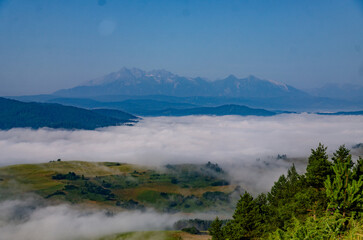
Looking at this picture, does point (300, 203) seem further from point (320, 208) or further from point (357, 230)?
point (357, 230)

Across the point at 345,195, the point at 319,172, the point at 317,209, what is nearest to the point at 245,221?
the point at 319,172

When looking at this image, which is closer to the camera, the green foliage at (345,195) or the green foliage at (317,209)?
the green foliage at (317,209)

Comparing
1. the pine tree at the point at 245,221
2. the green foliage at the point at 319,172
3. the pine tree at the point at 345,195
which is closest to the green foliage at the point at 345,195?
the pine tree at the point at 345,195

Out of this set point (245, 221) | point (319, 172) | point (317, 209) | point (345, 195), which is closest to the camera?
point (345, 195)

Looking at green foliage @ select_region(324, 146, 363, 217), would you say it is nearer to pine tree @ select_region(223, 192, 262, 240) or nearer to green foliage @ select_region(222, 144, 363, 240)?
green foliage @ select_region(222, 144, 363, 240)

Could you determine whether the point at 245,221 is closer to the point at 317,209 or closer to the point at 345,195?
the point at 317,209

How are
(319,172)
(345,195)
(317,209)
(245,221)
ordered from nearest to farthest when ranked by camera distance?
(345,195)
(317,209)
(319,172)
(245,221)

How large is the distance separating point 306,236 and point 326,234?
79.1 inches

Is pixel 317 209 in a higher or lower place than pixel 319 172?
lower

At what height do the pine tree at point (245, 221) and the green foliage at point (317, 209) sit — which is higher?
the green foliage at point (317, 209)

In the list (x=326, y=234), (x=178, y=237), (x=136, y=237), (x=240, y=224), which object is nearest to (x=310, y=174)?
(x=240, y=224)

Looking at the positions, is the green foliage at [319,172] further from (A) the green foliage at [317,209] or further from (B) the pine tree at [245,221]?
(B) the pine tree at [245,221]

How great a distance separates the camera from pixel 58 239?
18150 cm

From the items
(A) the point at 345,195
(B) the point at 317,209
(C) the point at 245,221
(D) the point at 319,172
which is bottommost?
(C) the point at 245,221
